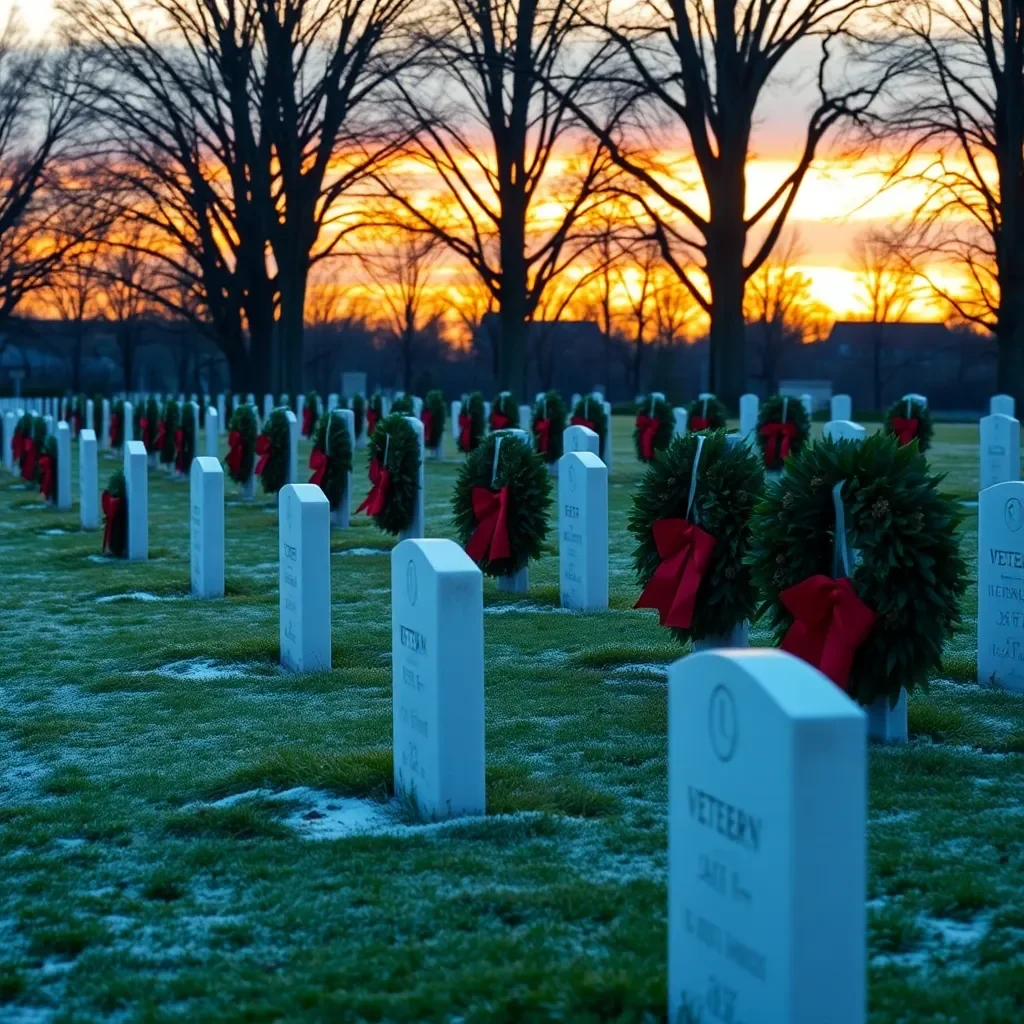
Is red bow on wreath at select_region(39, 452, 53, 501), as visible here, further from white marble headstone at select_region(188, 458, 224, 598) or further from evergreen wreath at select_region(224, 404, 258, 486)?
white marble headstone at select_region(188, 458, 224, 598)

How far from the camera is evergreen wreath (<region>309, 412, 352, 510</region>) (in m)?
16.8

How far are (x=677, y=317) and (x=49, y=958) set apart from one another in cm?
7695

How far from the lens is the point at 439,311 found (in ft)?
262

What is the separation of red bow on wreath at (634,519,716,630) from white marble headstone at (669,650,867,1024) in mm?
4322

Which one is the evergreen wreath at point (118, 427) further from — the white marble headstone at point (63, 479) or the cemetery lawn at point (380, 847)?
the cemetery lawn at point (380, 847)

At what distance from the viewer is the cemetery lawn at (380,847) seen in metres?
3.87

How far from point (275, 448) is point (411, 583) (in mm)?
13571

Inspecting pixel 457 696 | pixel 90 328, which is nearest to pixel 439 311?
pixel 90 328

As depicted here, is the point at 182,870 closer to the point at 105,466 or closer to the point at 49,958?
the point at 49,958

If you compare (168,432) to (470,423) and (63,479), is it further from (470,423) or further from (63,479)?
(63,479)

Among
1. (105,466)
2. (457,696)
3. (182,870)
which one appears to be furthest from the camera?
(105,466)

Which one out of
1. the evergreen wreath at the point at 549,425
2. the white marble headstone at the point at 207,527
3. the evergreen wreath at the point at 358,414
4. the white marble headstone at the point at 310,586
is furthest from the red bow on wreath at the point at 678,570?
the evergreen wreath at the point at 358,414

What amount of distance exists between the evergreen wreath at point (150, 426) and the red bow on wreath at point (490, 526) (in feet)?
56.9

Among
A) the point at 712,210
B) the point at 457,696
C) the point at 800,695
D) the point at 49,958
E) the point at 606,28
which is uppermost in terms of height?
the point at 606,28
